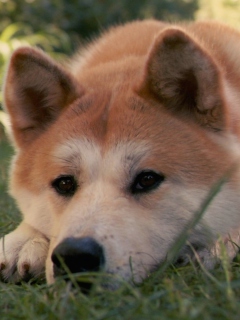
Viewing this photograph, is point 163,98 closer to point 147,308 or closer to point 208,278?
point 208,278

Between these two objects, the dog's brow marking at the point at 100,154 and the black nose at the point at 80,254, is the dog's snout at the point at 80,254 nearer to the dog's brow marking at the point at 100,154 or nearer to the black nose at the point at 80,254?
the black nose at the point at 80,254

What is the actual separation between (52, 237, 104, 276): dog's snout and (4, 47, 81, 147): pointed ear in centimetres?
117

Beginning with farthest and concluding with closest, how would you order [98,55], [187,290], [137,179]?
[98,55], [137,179], [187,290]

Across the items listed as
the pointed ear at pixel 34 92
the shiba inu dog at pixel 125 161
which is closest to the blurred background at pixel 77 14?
the pointed ear at pixel 34 92

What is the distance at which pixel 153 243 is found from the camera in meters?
2.72

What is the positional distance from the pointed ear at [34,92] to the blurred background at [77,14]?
5219mm

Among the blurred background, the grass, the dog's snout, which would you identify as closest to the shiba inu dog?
the dog's snout

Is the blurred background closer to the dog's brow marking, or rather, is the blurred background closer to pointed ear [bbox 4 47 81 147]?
pointed ear [bbox 4 47 81 147]

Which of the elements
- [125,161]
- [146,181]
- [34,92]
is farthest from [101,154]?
[34,92]

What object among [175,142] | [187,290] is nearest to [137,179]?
[175,142]

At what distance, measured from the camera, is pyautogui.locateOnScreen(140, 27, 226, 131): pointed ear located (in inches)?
117

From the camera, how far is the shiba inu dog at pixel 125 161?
8.64 feet

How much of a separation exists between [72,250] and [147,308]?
0.52 meters

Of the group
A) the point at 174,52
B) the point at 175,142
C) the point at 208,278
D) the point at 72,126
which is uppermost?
the point at 174,52
